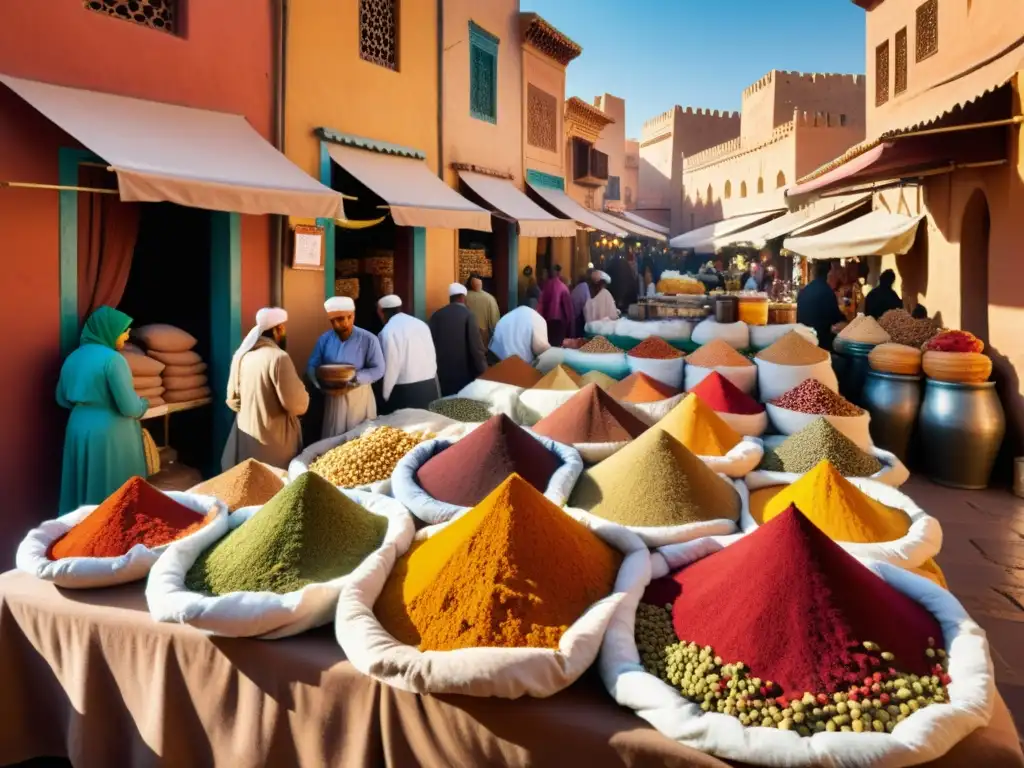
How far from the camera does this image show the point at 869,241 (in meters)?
8.10

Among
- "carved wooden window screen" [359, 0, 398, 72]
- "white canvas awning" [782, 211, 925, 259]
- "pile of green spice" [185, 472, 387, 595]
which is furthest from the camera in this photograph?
"white canvas awning" [782, 211, 925, 259]

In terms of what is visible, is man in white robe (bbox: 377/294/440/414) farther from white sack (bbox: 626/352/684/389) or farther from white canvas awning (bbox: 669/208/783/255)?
white canvas awning (bbox: 669/208/783/255)

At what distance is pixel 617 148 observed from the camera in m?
22.8

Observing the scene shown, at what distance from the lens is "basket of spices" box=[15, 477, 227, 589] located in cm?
192

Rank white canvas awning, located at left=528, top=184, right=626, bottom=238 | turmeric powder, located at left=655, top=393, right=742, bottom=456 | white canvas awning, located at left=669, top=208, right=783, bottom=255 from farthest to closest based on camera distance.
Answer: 1. white canvas awning, located at left=669, top=208, right=783, bottom=255
2. white canvas awning, located at left=528, top=184, right=626, bottom=238
3. turmeric powder, located at left=655, top=393, right=742, bottom=456

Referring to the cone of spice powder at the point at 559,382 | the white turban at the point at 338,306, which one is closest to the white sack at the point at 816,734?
the cone of spice powder at the point at 559,382

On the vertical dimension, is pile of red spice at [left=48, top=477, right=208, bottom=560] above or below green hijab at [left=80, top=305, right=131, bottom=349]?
below

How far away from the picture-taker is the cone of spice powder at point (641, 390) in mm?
3955

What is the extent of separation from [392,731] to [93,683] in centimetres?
81

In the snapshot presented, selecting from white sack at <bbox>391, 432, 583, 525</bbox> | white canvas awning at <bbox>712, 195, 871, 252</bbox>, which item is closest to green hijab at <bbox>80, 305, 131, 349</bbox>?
white sack at <bbox>391, 432, 583, 525</bbox>

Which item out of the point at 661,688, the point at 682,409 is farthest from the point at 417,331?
the point at 661,688

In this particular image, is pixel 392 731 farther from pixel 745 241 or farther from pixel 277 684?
pixel 745 241

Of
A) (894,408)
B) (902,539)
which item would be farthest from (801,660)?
(894,408)

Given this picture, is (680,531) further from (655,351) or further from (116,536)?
(655,351)
